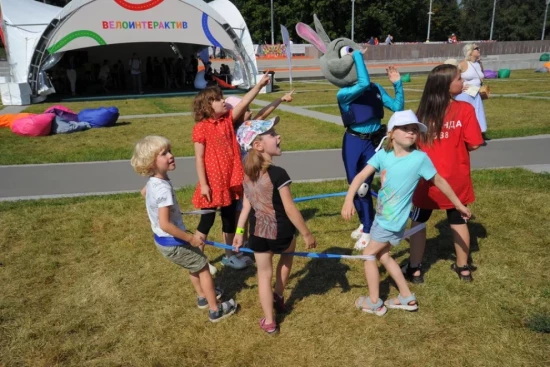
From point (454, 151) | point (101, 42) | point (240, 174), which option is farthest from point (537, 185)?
point (101, 42)

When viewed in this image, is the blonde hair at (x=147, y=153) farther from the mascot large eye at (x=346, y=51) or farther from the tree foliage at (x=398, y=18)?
the tree foliage at (x=398, y=18)

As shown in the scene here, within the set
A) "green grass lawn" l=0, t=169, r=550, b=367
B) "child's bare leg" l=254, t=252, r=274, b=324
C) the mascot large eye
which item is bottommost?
"green grass lawn" l=0, t=169, r=550, b=367

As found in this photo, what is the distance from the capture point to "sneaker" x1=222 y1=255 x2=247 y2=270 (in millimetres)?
4789

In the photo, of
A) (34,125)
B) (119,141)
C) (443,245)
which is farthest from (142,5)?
(443,245)

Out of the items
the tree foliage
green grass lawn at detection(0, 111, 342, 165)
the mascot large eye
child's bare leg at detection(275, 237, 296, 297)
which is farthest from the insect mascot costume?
the tree foliage

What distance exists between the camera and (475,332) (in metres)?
3.55

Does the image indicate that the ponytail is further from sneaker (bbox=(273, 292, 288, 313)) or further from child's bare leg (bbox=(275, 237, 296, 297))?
sneaker (bbox=(273, 292, 288, 313))

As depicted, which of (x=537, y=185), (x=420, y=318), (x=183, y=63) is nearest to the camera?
(x=420, y=318)

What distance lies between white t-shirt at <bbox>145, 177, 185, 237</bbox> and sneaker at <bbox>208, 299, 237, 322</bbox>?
76cm

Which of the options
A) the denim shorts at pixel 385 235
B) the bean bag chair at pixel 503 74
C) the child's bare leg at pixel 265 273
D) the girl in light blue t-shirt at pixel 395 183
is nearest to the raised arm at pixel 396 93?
the girl in light blue t-shirt at pixel 395 183

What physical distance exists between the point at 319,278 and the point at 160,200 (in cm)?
189

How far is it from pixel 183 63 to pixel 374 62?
2142 centimetres

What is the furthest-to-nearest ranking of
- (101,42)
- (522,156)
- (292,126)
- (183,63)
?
(183,63) < (101,42) < (292,126) < (522,156)

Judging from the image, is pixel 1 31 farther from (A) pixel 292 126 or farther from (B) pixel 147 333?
(B) pixel 147 333
